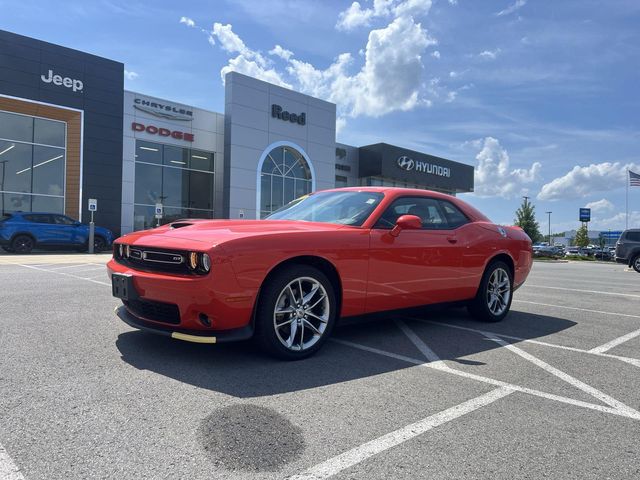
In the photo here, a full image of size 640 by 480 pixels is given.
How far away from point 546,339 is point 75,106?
23.5 m

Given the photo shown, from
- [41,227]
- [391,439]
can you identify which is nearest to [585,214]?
[41,227]

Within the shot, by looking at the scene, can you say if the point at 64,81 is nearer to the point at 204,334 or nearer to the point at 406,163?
the point at 204,334

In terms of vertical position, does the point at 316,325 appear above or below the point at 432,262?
below

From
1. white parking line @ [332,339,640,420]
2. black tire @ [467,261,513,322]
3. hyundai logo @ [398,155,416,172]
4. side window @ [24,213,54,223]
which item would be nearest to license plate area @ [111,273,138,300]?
white parking line @ [332,339,640,420]

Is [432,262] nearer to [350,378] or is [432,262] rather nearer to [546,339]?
[546,339]

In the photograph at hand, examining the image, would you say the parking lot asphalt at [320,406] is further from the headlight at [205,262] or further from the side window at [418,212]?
the side window at [418,212]

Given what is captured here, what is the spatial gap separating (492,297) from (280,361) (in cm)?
324

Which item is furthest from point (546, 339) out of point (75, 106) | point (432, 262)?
point (75, 106)

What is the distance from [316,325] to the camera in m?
3.97

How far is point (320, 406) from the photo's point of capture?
288 cm

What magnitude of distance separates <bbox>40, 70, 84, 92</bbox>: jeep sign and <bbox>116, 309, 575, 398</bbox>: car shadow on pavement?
71.6ft

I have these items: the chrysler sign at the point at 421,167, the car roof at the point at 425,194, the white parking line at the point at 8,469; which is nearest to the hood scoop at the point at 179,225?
the car roof at the point at 425,194

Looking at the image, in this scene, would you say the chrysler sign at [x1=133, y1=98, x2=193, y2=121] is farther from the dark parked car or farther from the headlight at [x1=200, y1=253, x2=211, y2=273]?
the headlight at [x1=200, y1=253, x2=211, y2=273]

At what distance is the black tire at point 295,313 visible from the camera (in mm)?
3588
